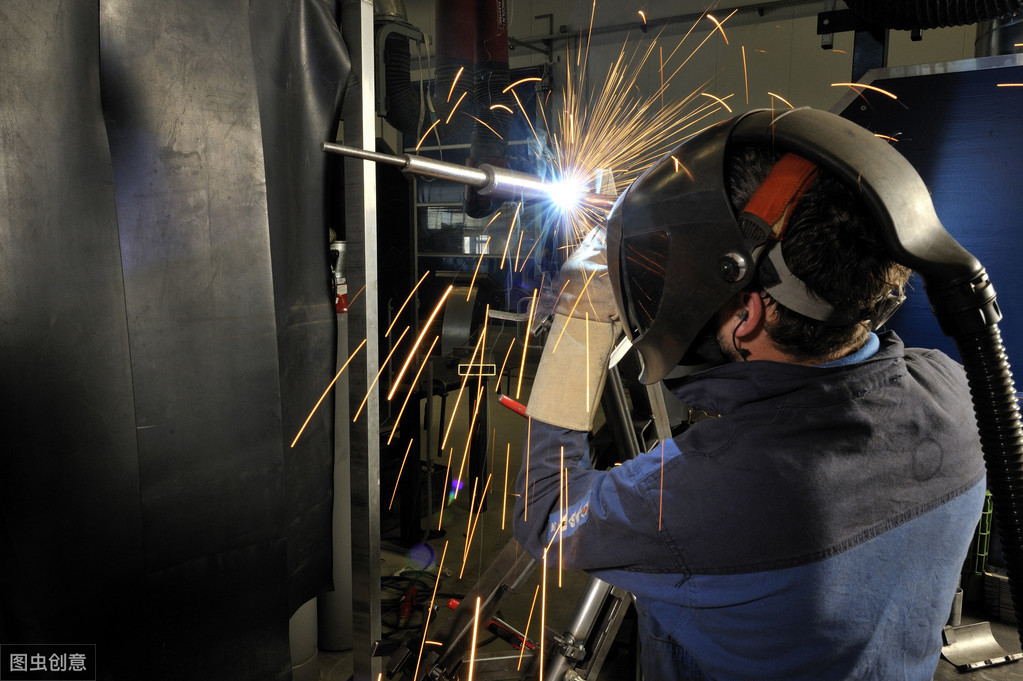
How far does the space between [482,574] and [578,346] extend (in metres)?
1.78

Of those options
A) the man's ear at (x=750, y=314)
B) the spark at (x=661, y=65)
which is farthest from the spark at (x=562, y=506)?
the spark at (x=661, y=65)

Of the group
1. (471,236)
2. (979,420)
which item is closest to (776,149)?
(979,420)

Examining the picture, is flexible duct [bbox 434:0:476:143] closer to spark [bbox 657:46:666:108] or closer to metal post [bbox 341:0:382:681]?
metal post [bbox 341:0:382:681]

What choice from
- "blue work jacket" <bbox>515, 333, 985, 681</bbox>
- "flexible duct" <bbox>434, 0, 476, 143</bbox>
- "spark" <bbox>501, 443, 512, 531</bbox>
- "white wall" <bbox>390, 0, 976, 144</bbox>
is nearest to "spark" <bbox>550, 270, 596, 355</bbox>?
"blue work jacket" <bbox>515, 333, 985, 681</bbox>

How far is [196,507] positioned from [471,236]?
9.08m

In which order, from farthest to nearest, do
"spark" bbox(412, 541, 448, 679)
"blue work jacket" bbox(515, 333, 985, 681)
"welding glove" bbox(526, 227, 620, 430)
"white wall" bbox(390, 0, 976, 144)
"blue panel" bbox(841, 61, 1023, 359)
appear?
"white wall" bbox(390, 0, 976, 144) < "blue panel" bbox(841, 61, 1023, 359) < "spark" bbox(412, 541, 448, 679) < "welding glove" bbox(526, 227, 620, 430) < "blue work jacket" bbox(515, 333, 985, 681)

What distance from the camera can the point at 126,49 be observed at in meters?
1.38

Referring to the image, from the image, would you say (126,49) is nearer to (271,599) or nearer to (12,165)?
(12,165)

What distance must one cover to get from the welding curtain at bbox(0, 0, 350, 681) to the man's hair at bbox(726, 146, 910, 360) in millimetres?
1340

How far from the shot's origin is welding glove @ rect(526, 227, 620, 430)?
48.4 inches

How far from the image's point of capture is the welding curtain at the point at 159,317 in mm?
1299

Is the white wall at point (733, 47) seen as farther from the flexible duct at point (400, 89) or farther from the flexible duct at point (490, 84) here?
the flexible duct at point (400, 89)

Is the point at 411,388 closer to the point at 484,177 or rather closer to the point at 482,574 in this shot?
the point at 482,574

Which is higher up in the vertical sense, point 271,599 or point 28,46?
point 28,46
